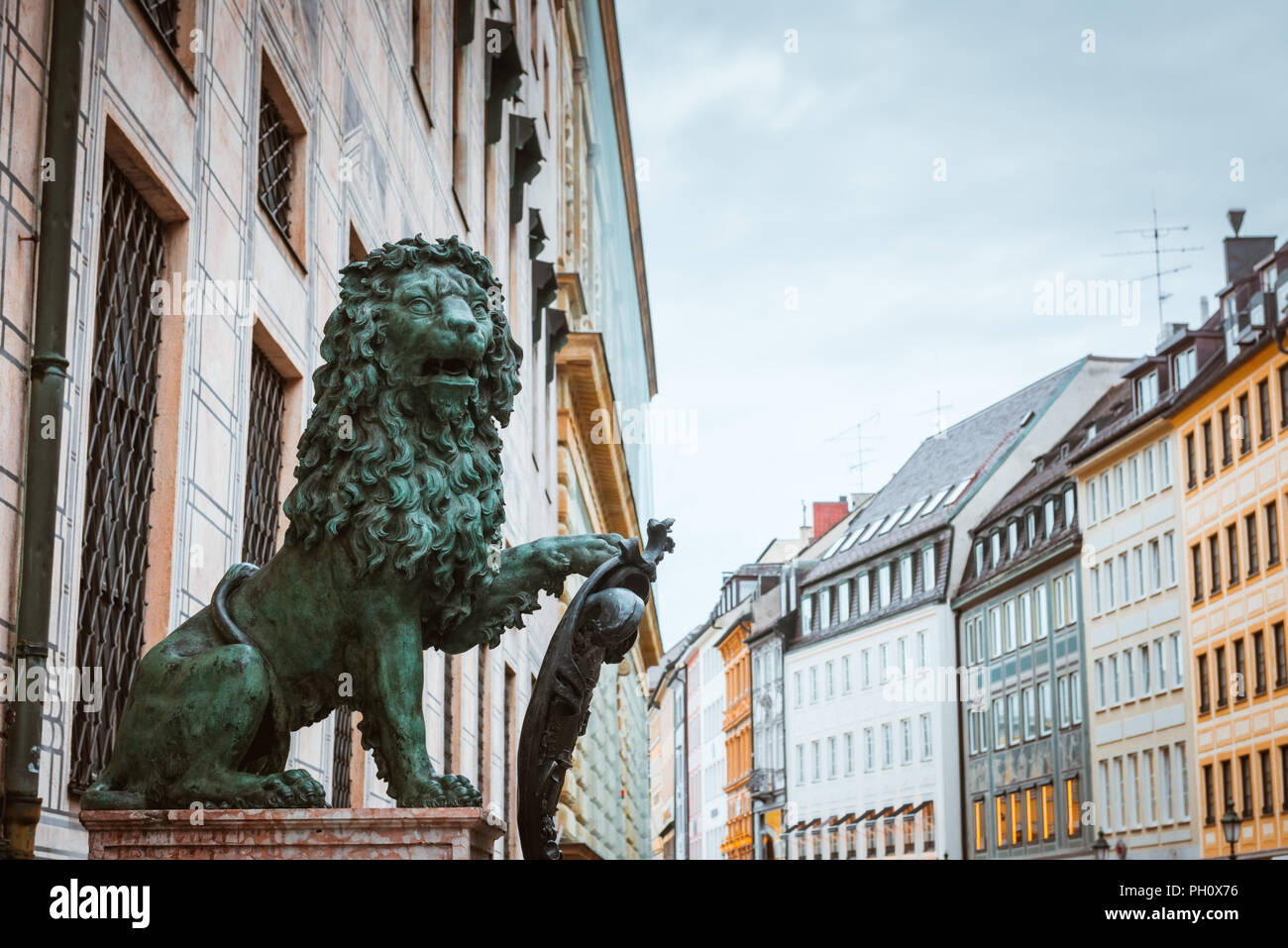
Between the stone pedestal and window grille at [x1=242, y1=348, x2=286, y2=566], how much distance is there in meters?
5.82

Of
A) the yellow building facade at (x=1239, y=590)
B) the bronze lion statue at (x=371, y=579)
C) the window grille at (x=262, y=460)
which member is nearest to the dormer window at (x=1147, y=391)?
the yellow building facade at (x=1239, y=590)

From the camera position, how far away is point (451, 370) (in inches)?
198

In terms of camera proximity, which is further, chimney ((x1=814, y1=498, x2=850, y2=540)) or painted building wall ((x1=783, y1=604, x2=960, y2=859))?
chimney ((x1=814, y1=498, x2=850, y2=540))

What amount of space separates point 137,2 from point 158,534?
2308mm

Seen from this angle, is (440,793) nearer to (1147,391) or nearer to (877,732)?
(1147,391)

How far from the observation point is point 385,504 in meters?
4.88

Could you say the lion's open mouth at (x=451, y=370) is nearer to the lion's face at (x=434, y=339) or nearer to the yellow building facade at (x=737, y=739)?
the lion's face at (x=434, y=339)

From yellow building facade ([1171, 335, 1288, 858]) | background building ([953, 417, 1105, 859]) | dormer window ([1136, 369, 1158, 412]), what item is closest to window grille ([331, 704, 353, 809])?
yellow building facade ([1171, 335, 1288, 858])

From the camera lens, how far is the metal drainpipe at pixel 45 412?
642 centimetres

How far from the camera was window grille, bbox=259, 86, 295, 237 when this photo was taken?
11.3 m

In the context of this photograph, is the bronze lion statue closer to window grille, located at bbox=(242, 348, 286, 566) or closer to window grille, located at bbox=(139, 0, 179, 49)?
window grille, located at bbox=(139, 0, 179, 49)

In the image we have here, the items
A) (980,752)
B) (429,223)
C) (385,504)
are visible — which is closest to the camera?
(385,504)
